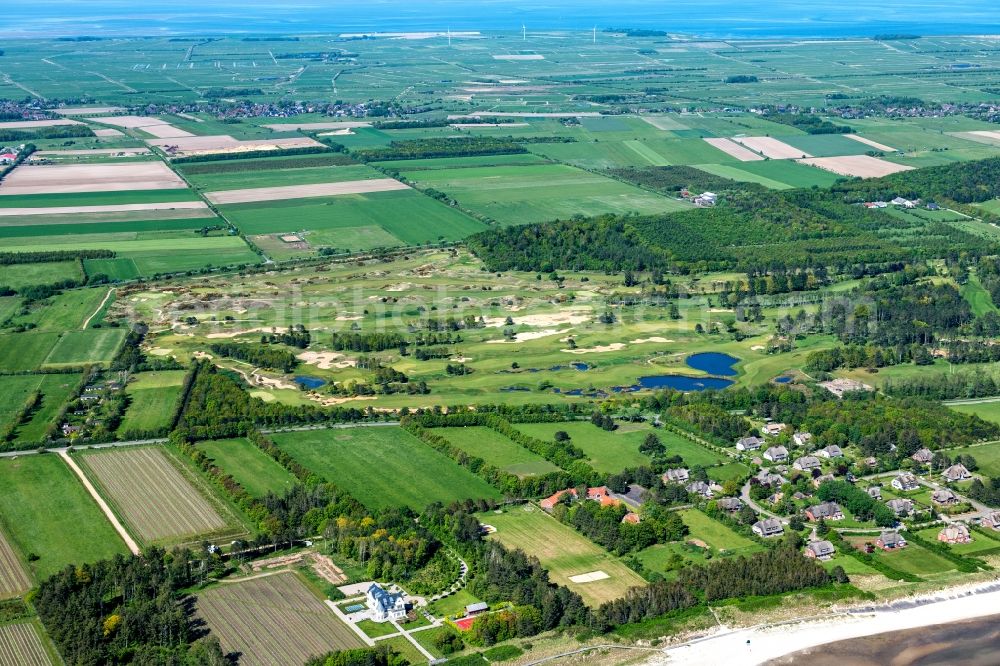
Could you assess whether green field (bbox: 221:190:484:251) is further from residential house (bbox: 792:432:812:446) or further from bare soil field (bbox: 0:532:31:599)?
bare soil field (bbox: 0:532:31:599)

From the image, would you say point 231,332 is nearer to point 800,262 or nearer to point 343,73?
point 800,262

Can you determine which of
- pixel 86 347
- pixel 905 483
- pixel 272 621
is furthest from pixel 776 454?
pixel 86 347

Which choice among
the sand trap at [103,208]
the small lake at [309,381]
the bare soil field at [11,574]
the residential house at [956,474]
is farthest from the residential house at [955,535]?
the sand trap at [103,208]

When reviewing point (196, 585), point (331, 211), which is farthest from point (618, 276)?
point (196, 585)

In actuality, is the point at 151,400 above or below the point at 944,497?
below

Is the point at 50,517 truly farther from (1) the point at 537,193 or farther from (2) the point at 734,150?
(2) the point at 734,150

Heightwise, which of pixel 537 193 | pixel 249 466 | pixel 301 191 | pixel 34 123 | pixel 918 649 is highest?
pixel 34 123

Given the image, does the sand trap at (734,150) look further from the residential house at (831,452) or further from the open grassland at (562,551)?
the open grassland at (562,551)
